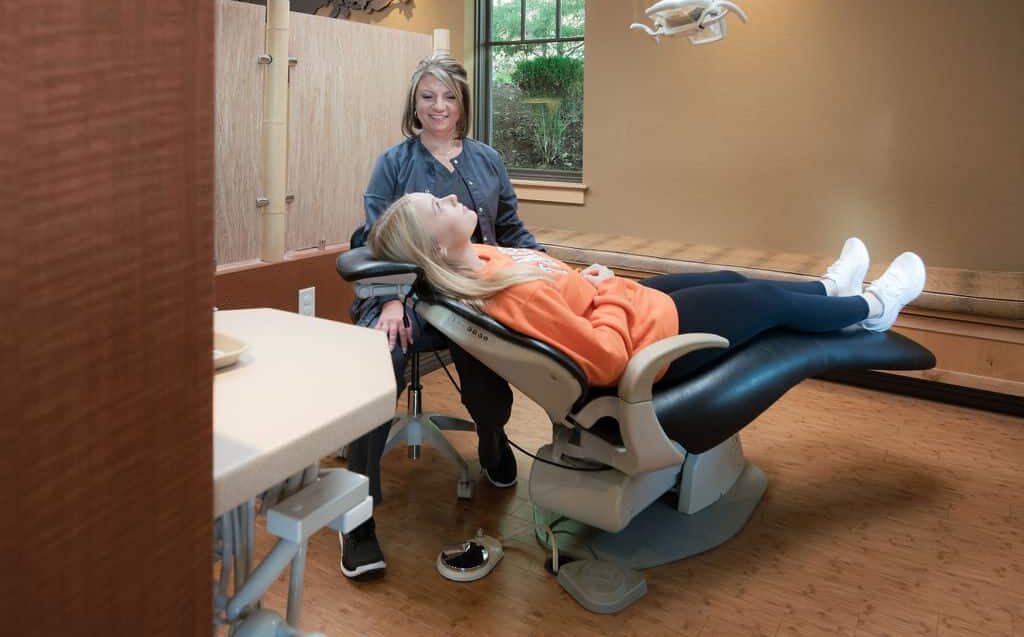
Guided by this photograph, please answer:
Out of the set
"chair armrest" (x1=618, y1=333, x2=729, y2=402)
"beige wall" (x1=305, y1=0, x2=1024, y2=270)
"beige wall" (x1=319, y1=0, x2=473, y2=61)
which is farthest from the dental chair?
"beige wall" (x1=319, y1=0, x2=473, y2=61)

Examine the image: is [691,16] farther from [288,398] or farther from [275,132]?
[288,398]

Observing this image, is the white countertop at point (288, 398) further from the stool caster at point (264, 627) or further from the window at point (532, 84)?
the window at point (532, 84)

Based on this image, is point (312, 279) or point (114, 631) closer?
point (114, 631)

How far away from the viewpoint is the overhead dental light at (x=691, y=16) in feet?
7.86

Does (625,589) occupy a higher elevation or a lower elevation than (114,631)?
lower

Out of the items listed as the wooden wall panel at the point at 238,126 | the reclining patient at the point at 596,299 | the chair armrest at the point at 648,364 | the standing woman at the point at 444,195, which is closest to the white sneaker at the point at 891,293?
the reclining patient at the point at 596,299

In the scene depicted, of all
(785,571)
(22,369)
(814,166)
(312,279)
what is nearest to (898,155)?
(814,166)

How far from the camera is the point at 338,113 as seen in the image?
10.8 ft

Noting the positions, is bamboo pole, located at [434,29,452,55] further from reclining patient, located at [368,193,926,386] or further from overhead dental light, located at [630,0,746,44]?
reclining patient, located at [368,193,926,386]

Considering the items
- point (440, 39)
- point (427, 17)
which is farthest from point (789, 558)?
point (427, 17)

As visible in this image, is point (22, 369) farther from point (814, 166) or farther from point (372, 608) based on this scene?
point (814, 166)

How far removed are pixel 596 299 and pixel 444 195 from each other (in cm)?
64

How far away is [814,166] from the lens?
416 centimetres

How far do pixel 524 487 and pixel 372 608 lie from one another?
2.59ft
